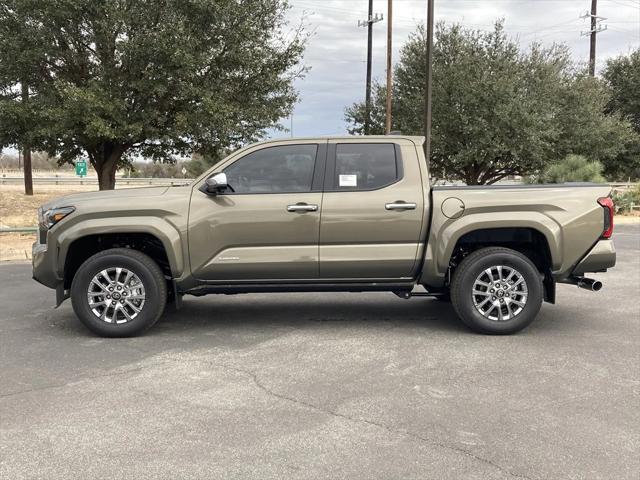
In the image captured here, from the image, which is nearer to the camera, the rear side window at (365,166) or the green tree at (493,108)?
the rear side window at (365,166)

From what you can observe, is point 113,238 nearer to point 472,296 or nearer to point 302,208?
point 302,208

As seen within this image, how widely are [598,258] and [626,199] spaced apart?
1943cm

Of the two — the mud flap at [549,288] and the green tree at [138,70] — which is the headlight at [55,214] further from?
the green tree at [138,70]

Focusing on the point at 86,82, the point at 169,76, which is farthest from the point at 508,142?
the point at 86,82

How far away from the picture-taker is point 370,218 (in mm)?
5695

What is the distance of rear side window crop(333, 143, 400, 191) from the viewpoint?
5801 mm

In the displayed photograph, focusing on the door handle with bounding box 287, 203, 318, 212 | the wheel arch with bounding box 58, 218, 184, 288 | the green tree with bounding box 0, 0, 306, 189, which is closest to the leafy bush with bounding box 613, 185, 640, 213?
the green tree with bounding box 0, 0, 306, 189

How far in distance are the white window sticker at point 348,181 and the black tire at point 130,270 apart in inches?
77.3

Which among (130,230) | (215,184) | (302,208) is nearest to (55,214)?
(130,230)

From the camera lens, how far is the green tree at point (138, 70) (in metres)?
14.6

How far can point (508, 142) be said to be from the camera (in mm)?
22391

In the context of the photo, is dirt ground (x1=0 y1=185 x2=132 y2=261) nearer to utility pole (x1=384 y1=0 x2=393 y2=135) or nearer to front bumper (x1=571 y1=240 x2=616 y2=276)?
front bumper (x1=571 y1=240 x2=616 y2=276)

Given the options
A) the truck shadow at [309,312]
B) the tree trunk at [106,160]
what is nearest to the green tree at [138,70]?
the tree trunk at [106,160]

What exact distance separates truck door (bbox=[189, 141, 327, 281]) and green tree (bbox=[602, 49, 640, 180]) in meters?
31.5
